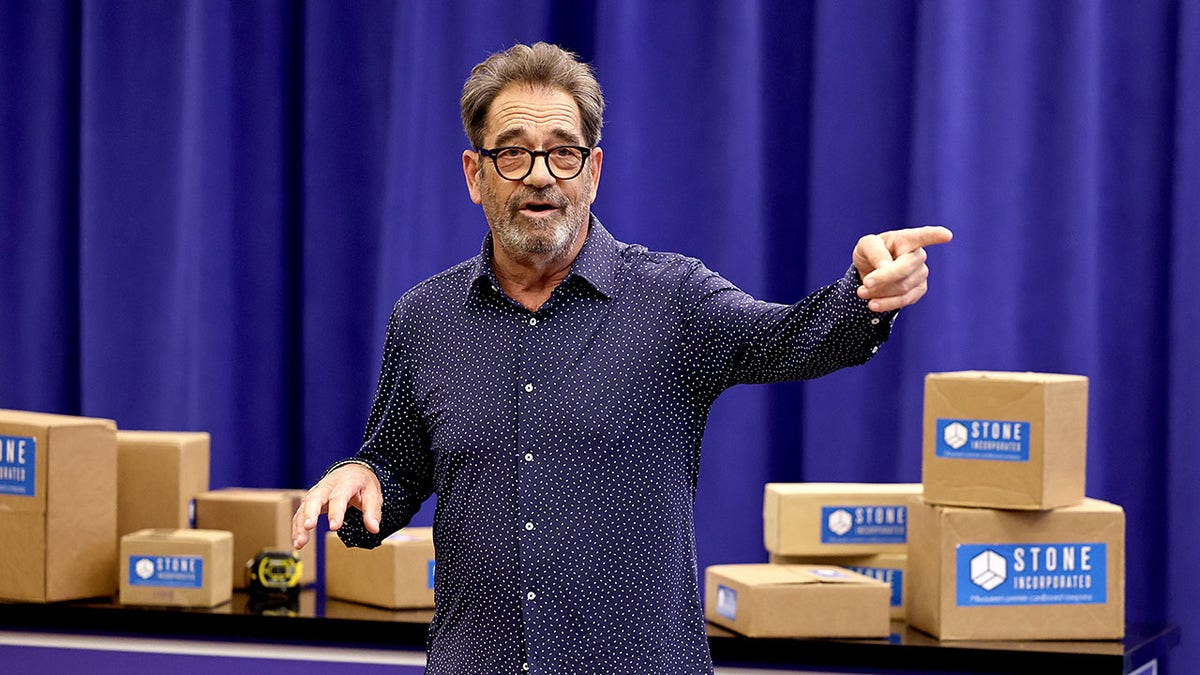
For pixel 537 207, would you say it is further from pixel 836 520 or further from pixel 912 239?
pixel 836 520

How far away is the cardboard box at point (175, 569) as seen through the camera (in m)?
2.65

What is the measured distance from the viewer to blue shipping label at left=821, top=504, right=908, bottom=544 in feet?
8.61

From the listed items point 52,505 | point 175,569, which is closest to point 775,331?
point 175,569

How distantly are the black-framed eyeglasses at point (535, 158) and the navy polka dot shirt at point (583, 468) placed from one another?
0.31 ft

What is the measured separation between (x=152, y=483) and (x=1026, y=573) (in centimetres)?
169

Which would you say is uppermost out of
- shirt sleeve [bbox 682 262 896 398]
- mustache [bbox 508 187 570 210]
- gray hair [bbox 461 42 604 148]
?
gray hair [bbox 461 42 604 148]

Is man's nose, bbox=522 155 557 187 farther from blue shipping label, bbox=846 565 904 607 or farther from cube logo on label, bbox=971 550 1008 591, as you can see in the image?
blue shipping label, bbox=846 565 904 607

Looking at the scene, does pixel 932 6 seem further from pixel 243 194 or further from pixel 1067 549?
pixel 243 194

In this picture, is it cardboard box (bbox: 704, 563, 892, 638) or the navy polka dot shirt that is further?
cardboard box (bbox: 704, 563, 892, 638)

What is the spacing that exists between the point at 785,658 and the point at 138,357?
68.2 inches

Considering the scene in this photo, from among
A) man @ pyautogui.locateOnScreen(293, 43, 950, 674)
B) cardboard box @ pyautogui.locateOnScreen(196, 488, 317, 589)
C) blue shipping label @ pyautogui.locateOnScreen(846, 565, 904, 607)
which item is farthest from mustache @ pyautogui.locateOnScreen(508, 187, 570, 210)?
cardboard box @ pyautogui.locateOnScreen(196, 488, 317, 589)

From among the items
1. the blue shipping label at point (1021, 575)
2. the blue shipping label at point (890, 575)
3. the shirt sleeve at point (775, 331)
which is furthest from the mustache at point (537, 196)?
the blue shipping label at point (890, 575)

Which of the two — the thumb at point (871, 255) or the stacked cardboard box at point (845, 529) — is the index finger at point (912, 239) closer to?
the thumb at point (871, 255)

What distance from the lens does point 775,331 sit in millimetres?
1540
